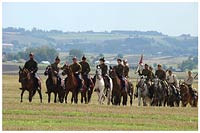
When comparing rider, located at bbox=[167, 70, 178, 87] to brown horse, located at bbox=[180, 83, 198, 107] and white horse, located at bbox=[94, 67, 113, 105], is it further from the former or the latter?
white horse, located at bbox=[94, 67, 113, 105]

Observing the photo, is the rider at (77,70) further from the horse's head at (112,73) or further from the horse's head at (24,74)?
the horse's head at (24,74)

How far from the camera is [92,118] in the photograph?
26.0 m

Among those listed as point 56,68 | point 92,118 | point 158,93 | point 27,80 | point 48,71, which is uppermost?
point 56,68

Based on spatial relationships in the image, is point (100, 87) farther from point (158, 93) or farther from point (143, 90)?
point (158, 93)

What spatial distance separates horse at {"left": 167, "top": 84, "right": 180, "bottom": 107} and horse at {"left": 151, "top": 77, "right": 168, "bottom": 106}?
45 cm

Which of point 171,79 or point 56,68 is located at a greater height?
point 56,68

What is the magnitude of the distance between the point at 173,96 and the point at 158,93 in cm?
148

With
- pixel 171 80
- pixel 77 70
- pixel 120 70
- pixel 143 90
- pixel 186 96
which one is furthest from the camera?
pixel 186 96

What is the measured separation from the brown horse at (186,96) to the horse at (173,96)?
678mm

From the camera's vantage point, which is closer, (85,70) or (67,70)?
(67,70)

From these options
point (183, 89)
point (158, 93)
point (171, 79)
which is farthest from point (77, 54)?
point (158, 93)

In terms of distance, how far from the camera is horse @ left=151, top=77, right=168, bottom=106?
36.6 metres

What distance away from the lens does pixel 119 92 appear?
116ft

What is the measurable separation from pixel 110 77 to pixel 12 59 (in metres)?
129
